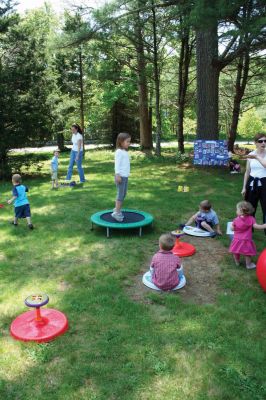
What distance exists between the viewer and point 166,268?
5.55m

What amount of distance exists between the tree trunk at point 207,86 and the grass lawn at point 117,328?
260 inches

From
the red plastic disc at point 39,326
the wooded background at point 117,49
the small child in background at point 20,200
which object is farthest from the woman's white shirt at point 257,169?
the small child in background at point 20,200

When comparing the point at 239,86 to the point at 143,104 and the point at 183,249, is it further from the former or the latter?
the point at 183,249

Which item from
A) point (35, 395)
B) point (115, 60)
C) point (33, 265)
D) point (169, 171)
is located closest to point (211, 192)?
point (169, 171)

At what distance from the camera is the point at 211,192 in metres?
11.4

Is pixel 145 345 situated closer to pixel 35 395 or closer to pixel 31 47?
pixel 35 395

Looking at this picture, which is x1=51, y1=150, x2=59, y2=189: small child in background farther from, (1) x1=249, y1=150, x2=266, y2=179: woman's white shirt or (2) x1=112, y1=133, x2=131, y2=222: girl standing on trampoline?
(1) x1=249, y1=150, x2=266, y2=179: woman's white shirt

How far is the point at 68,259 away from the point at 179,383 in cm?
347

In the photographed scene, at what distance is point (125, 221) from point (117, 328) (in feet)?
11.7

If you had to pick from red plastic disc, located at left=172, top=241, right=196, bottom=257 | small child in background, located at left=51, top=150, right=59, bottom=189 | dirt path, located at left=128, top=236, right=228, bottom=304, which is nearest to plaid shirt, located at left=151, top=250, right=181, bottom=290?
dirt path, located at left=128, top=236, right=228, bottom=304

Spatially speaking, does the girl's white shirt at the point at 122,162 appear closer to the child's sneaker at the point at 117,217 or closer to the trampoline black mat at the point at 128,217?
the child's sneaker at the point at 117,217

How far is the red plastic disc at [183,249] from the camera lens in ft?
22.6

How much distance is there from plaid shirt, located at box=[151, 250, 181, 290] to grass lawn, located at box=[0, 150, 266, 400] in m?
0.20

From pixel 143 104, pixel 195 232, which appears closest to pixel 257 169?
pixel 195 232
